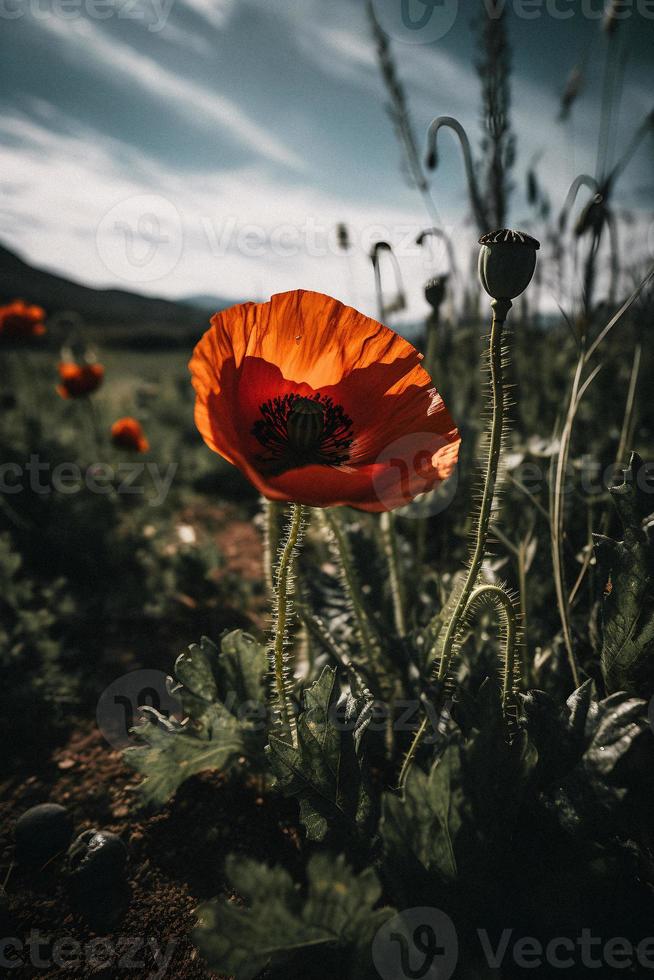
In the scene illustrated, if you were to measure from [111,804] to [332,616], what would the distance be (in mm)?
864

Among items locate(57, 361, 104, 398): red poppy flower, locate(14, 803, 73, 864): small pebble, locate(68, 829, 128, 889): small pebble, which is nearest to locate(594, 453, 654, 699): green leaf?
locate(68, 829, 128, 889): small pebble

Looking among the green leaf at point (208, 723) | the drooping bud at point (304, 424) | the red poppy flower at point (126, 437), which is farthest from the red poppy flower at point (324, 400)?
the red poppy flower at point (126, 437)

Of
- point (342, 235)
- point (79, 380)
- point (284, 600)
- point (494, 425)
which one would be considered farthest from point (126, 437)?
point (494, 425)

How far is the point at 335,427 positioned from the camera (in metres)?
1.32

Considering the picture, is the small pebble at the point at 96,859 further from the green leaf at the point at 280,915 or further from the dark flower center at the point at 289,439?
the dark flower center at the point at 289,439

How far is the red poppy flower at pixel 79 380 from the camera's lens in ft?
12.8

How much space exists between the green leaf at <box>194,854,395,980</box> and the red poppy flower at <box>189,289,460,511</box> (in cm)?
58

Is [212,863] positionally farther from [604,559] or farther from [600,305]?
[600,305]

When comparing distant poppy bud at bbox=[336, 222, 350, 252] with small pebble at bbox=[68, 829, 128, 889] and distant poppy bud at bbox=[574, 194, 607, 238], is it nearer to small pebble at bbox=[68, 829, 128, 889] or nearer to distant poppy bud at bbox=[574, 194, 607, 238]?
distant poppy bud at bbox=[574, 194, 607, 238]

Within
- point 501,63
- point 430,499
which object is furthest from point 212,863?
point 501,63

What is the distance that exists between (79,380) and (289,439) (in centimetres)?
317

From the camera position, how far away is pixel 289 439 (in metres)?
1.25

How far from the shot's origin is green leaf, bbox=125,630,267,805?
4.50 ft

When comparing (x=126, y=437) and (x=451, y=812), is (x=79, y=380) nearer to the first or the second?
(x=126, y=437)
